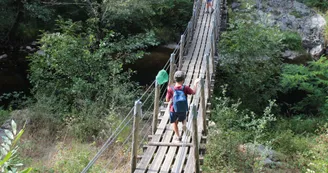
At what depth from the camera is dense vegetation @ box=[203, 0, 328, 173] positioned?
686cm

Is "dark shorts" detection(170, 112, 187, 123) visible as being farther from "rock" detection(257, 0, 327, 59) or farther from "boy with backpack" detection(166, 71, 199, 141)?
"rock" detection(257, 0, 327, 59)

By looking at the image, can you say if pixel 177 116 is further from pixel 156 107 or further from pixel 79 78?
pixel 79 78

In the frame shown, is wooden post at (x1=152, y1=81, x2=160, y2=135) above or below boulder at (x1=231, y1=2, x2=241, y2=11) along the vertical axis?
below

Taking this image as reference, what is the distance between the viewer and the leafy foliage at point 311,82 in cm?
993

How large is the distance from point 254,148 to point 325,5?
9566 millimetres

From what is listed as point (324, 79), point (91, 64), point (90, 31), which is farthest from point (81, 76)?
point (324, 79)

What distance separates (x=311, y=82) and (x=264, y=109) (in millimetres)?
1931

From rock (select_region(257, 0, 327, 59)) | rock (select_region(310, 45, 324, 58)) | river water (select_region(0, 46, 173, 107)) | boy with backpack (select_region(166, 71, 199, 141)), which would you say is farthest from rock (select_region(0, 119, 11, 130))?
rock (select_region(310, 45, 324, 58))

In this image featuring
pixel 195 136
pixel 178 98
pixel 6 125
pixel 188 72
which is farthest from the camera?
pixel 6 125

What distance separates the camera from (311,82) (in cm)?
1058

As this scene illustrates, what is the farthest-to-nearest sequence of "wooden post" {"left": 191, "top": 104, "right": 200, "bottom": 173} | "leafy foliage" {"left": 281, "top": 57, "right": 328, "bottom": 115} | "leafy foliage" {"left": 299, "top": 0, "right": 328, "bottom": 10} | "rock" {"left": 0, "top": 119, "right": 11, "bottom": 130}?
"leafy foliage" {"left": 299, "top": 0, "right": 328, "bottom": 10} < "leafy foliage" {"left": 281, "top": 57, "right": 328, "bottom": 115} < "rock" {"left": 0, "top": 119, "right": 11, "bottom": 130} < "wooden post" {"left": 191, "top": 104, "right": 200, "bottom": 173}

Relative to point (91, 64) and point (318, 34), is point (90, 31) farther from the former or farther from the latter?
point (318, 34)

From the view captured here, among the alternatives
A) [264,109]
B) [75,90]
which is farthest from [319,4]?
[75,90]

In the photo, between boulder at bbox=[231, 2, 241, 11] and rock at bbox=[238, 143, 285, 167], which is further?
boulder at bbox=[231, 2, 241, 11]
